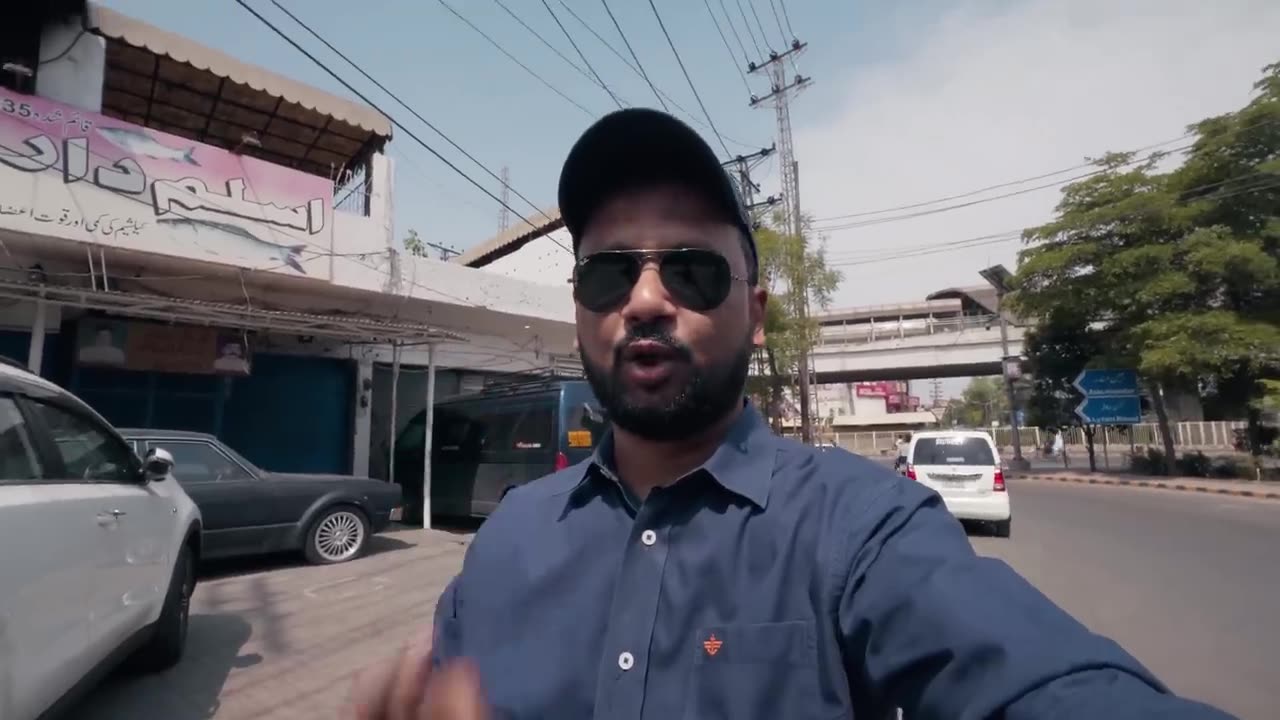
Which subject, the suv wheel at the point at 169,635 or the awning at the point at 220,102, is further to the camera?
the awning at the point at 220,102

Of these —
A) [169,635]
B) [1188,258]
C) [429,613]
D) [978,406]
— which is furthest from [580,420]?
[978,406]

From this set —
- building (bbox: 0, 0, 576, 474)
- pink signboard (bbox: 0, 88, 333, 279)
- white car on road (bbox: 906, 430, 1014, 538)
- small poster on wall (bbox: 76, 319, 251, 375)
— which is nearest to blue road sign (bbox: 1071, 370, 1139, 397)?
white car on road (bbox: 906, 430, 1014, 538)

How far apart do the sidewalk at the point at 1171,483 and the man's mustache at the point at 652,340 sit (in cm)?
1795

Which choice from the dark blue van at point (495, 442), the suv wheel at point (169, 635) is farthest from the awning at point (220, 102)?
the suv wheel at point (169, 635)

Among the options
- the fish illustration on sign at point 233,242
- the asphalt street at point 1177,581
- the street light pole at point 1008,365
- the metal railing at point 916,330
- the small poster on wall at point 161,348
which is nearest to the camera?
the asphalt street at point 1177,581

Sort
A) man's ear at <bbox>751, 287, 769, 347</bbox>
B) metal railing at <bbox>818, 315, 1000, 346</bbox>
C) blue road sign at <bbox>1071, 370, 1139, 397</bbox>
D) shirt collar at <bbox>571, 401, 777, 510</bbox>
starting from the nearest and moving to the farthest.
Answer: shirt collar at <bbox>571, 401, 777, 510</bbox> → man's ear at <bbox>751, 287, 769, 347</bbox> → blue road sign at <bbox>1071, 370, 1139, 397</bbox> → metal railing at <bbox>818, 315, 1000, 346</bbox>

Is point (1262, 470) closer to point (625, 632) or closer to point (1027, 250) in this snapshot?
point (1027, 250)

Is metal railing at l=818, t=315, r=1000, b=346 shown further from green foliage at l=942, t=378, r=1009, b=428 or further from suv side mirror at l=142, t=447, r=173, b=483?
green foliage at l=942, t=378, r=1009, b=428

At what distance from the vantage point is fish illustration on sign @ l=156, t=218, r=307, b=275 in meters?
7.52

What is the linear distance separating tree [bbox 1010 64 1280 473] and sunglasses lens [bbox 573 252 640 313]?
2076 cm

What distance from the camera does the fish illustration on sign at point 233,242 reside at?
7520 mm

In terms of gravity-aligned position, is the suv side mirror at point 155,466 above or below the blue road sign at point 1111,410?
below

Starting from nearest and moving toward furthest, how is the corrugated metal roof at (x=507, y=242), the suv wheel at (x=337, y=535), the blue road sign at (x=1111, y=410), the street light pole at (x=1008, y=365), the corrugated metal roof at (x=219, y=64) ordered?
the suv wheel at (x=337, y=535) → the corrugated metal roof at (x=219, y=64) → the corrugated metal roof at (x=507, y=242) → the blue road sign at (x=1111, y=410) → the street light pole at (x=1008, y=365)

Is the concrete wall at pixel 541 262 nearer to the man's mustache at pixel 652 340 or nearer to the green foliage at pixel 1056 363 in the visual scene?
the man's mustache at pixel 652 340
